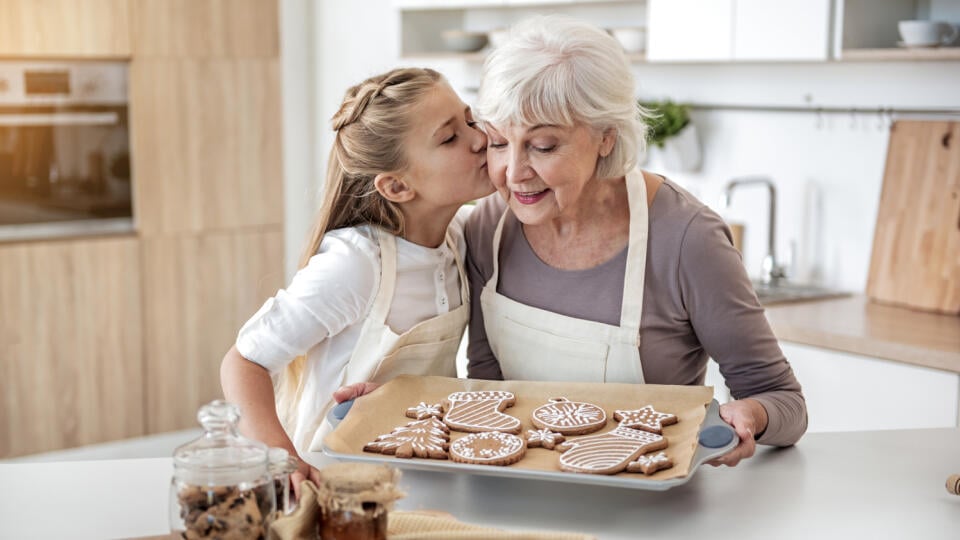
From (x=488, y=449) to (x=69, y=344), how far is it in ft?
9.94

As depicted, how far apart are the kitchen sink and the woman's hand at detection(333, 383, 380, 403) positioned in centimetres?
174

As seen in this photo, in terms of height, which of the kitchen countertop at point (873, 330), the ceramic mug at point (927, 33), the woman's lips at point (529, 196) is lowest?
the kitchen countertop at point (873, 330)

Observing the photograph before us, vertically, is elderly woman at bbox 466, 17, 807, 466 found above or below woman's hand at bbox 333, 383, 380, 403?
above

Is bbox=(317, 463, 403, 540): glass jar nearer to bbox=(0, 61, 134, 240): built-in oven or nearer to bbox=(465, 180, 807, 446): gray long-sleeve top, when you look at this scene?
bbox=(465, 180, 807, 446): gray long-sleeve top

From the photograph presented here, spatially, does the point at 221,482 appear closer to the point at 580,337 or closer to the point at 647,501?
the point at 647,501

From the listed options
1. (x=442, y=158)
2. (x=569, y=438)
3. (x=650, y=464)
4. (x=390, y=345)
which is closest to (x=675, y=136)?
(x=442, y=158)

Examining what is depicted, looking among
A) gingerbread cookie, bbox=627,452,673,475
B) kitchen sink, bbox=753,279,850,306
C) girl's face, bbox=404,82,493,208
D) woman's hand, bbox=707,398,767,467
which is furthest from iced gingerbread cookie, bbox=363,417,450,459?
kitchen sink, bbox=753,279,850,306

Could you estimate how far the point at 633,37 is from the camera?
3.45 m

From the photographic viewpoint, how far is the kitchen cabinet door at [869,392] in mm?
2533

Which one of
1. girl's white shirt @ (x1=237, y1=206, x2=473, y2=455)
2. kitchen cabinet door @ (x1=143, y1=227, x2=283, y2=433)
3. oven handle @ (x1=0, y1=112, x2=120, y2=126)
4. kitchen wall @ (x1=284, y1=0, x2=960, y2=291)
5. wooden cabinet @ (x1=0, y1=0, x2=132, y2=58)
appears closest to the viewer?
girl's white shirt @ (x1=237, y1=206, x2=473, y2=455)

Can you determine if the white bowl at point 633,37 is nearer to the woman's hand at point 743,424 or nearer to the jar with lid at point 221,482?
the woman's hand at point 743,424

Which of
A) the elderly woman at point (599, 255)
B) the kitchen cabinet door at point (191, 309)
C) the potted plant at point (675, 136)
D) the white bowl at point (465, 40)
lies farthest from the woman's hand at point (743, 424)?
the kitchen cabinet door at point (191, 309)

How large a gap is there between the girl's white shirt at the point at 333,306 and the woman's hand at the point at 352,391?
0.11 metres

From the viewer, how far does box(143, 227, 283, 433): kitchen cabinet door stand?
420 cm
